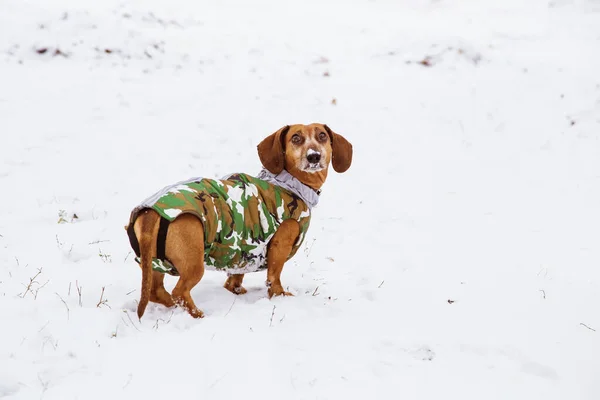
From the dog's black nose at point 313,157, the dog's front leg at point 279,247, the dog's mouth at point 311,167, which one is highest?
the dog's black nose at point 313,157

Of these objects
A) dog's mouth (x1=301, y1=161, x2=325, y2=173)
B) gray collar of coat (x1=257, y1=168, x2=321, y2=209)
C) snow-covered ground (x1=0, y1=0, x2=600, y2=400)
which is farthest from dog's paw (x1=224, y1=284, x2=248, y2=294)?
dog's mouth (x1=301, y1=161, x2=325, y2=173)

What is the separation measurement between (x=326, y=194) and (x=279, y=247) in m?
3.56

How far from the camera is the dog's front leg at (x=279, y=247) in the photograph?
434cm

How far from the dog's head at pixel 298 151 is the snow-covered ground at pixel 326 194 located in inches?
45.3

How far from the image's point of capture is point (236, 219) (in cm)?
405

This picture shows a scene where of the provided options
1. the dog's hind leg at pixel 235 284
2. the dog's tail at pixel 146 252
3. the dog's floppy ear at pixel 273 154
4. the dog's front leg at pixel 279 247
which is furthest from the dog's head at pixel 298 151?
the dog's tail at pixel 146 252

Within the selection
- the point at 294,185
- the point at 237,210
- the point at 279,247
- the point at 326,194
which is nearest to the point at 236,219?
the point at 237,210

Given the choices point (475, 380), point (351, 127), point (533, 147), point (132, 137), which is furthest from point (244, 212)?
point (533, 147)

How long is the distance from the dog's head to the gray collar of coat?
52 mm

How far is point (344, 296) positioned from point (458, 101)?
7800 mm

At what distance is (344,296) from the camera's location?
4.68 meters

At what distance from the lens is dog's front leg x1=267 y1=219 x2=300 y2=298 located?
434 centimetres

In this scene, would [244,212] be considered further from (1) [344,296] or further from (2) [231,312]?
(1) [344,296]

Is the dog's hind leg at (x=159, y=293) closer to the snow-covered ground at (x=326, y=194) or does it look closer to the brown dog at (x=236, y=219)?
the brown dog at (x=236, y=219)
